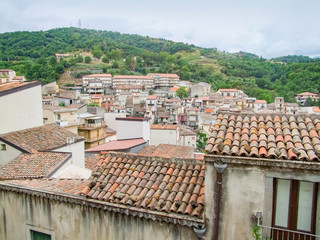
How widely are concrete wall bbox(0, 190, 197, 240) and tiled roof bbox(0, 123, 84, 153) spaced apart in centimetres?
588

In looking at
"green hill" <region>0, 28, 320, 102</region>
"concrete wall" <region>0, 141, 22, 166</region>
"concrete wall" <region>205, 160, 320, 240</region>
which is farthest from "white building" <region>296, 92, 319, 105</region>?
"concrete wall" <region>205, 160, 320, 240</region>

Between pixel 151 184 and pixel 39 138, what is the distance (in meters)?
11.1

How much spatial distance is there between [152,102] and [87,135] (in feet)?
164

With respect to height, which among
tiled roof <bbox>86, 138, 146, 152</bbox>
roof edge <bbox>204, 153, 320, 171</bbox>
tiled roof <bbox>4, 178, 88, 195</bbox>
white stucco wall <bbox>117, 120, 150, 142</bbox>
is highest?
roof edge <bbox>204, 153, 320, 171</bbox>

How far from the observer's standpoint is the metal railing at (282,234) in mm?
4953

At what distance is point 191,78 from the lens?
14412cm

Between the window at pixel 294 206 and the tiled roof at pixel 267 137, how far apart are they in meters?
0.63

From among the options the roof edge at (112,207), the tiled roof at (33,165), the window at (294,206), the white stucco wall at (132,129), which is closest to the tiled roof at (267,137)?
the window at (294,206)

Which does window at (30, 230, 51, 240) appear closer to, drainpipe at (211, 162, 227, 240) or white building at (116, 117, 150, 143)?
drainpipe at (211, 162, 227, 240)

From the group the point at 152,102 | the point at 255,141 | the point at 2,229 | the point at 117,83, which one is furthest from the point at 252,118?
the point at 117,83

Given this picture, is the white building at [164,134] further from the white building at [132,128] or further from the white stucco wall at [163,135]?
the white building at [132,128]

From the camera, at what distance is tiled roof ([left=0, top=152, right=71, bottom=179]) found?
1116 centimetres

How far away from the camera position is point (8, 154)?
13484 millimetres

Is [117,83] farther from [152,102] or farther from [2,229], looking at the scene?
[2,229]
